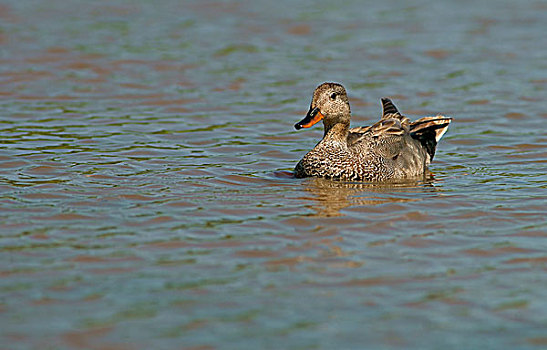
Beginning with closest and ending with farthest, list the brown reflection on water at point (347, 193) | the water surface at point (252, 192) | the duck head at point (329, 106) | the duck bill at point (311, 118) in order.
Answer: the water surface at point (252, 192) → the brown reflection on water at point (347, 193) → the duck bill at point (311, 118) → the duck head at point (329, 106)

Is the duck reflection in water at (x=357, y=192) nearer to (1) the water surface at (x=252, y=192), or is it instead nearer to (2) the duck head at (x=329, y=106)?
(1) the water surface at (x=252, y=192)

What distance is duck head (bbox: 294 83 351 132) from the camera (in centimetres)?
1012

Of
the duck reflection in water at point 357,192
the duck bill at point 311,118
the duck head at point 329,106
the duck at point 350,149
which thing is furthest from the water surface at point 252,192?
the duck head at point 329,106

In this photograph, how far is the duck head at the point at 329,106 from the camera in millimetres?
10117

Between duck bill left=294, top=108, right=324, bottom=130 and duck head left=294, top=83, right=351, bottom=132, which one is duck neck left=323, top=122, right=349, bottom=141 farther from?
duck bill left=294, top=108, right=324, bottom=130

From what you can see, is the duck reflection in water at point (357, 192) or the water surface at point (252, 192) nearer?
the water surface at point (252, 192)

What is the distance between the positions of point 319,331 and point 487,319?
43.9 inches

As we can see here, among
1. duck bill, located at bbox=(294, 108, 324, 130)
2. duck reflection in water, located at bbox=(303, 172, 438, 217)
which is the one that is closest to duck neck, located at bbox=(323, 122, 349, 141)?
duck bill, located at bbox=(294, 108, 324, 130)

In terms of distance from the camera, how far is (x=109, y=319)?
5855 mm

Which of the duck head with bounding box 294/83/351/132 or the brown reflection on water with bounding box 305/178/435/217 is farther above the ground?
the duck head with bounding box 294/83/351/132

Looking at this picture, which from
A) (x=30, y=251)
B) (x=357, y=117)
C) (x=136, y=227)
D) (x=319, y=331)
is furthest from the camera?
(x=357, y=117)

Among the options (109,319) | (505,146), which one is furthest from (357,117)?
(109,319)

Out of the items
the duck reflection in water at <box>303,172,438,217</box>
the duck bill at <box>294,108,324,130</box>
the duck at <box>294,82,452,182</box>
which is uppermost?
the duck bill at <box>294,108,324,130</box>

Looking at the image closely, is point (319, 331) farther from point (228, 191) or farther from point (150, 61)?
point (150, 61)
